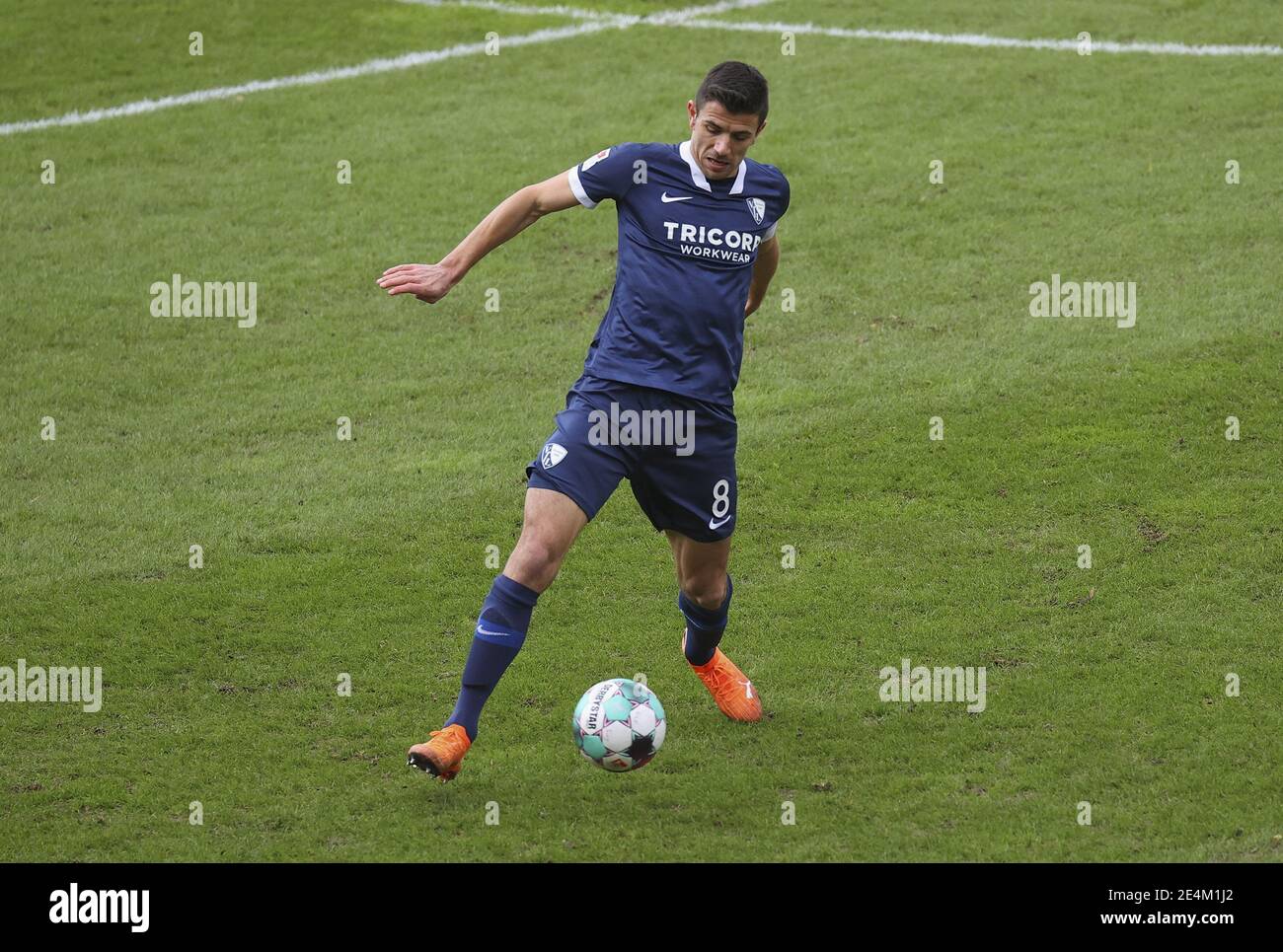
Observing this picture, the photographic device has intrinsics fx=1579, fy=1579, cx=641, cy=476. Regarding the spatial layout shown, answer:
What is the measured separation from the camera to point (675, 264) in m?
6.58

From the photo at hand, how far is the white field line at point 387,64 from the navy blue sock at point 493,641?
38.5 ft

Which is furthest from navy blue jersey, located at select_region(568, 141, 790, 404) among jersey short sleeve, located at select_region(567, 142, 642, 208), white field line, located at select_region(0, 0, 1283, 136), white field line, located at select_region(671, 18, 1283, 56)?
white field line, located at select_region(671, 18, 1283, 56)

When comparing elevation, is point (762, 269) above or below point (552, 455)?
above

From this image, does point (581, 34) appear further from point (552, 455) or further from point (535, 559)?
point (535, 559)

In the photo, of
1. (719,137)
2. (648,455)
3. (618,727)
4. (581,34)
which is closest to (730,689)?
(618,727)

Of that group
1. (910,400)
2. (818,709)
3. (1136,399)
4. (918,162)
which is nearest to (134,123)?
(918,162)

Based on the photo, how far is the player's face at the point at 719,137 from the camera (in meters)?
6.40

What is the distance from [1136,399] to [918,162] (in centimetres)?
490

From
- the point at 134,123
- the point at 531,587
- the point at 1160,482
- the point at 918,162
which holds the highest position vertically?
the point at 134,123

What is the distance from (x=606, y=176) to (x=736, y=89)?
0.68 m

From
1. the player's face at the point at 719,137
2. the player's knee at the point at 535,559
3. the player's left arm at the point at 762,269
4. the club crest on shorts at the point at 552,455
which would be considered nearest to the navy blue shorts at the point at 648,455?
the club crest on shorts at the point at 552,455

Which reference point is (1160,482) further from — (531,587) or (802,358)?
(531,587)

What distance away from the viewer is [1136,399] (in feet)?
33.6

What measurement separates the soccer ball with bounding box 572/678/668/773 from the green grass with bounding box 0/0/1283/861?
210 mm
